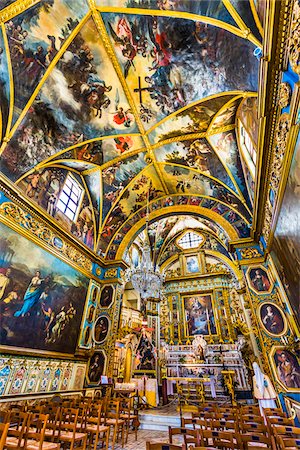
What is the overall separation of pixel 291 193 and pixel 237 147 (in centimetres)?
546

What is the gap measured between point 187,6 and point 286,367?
445 inches

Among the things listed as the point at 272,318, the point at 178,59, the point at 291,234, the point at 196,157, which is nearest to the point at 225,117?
the point at 196,157

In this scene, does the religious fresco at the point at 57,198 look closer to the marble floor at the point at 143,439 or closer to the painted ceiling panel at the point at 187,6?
the painted ceiling panel at the point at 187,6

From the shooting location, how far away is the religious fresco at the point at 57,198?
891 cm

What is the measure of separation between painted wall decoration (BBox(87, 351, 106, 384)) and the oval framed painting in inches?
23.4

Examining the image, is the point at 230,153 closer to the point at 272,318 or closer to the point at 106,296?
the point at 272,318

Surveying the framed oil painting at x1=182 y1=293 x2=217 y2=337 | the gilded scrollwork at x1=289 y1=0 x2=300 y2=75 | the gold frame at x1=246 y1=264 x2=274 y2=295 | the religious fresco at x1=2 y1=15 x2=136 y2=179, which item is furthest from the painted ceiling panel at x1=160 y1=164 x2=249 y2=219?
the framed oil painting at x1=182 y1=293 x2=217 y2=337

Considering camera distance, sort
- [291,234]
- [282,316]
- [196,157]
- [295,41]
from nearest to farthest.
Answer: [295,41] → [291,234] → [282,316] → [196,157]

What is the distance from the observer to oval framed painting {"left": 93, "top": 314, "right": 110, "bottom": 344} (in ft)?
36.4

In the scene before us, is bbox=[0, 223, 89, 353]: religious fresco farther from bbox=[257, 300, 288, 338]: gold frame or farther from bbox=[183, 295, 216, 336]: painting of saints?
bbox=[183, 295, 216, 336]: painting of saints

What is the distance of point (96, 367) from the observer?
409 inches

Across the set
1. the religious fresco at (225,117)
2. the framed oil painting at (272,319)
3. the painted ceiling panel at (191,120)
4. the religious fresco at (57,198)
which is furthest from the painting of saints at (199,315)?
the religious fresco at (225,117)

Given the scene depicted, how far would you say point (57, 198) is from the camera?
1005 cm

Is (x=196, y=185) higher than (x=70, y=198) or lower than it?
higher
